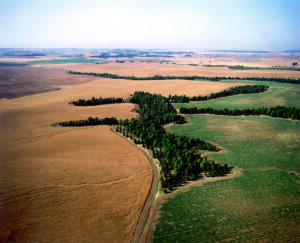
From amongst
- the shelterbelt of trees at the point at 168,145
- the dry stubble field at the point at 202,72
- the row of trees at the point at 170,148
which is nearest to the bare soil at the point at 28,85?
the dry stubble field at the point at 202,72

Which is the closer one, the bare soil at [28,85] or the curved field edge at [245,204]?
the curved field edge at [245,204]

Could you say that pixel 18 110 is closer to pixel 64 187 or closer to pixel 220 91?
pixel 64 187

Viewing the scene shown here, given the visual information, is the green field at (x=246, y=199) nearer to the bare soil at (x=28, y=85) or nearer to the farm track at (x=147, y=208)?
the farm track at (x=147, y=208)

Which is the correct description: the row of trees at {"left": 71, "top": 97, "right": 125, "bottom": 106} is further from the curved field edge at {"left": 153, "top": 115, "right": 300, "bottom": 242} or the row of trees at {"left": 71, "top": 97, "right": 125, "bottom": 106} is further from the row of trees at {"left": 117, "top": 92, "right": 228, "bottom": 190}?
the curved field edge at {"left": 153, "top": 115, "right": 300, "bottom": 242}

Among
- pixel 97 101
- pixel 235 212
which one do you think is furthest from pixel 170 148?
pixel 97 101

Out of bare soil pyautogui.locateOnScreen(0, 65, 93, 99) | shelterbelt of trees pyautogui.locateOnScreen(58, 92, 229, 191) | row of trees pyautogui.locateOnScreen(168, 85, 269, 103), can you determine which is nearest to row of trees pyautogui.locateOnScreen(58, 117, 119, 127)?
shelterbelt of trees pyautogui.locateOnScreen(58, 92, 229, 191)

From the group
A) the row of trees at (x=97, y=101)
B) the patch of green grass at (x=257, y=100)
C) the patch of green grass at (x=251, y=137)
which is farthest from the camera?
the row of trees at (x=97, y=101)
